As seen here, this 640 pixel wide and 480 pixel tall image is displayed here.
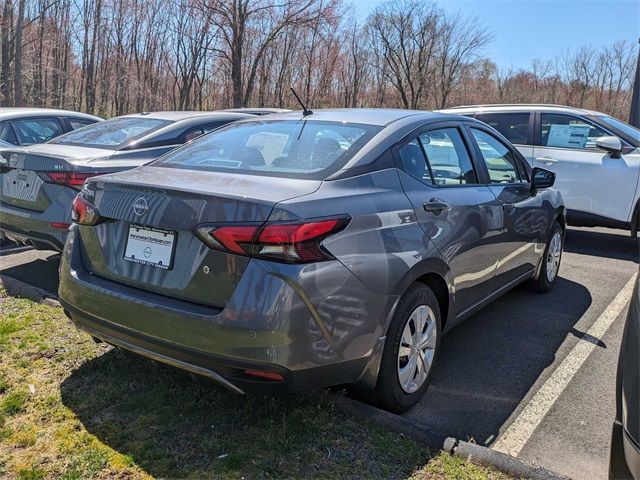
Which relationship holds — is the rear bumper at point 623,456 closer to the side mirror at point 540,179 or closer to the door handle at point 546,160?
the side mirror at point 540,179

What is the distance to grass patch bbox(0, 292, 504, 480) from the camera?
240 centimetres

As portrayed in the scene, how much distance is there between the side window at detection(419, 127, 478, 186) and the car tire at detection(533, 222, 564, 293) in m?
1.73

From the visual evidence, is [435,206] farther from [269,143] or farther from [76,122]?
[76,122]

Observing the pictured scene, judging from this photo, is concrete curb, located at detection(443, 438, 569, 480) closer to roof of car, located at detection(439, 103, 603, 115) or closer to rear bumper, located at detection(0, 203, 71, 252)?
rear bumper, located at detection(0, 203, 71, 252)

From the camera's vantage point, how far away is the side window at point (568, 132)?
→ 7.17 meters

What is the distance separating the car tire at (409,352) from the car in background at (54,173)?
300 cm

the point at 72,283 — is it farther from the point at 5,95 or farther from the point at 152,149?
the point at 5,95

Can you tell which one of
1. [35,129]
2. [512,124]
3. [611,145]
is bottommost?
[35,129]

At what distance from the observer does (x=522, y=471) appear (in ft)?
7.96

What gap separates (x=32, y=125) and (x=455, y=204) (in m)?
6.19

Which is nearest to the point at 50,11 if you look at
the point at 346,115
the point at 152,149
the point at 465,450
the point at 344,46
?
the point at 344,46

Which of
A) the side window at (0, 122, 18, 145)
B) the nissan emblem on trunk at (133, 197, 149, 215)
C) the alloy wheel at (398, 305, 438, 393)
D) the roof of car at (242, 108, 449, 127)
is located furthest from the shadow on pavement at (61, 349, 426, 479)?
the side window at (0, 122, 18, 145)

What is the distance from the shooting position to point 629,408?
1.73 m

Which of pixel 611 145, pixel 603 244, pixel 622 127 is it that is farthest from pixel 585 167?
pixel 603 244
